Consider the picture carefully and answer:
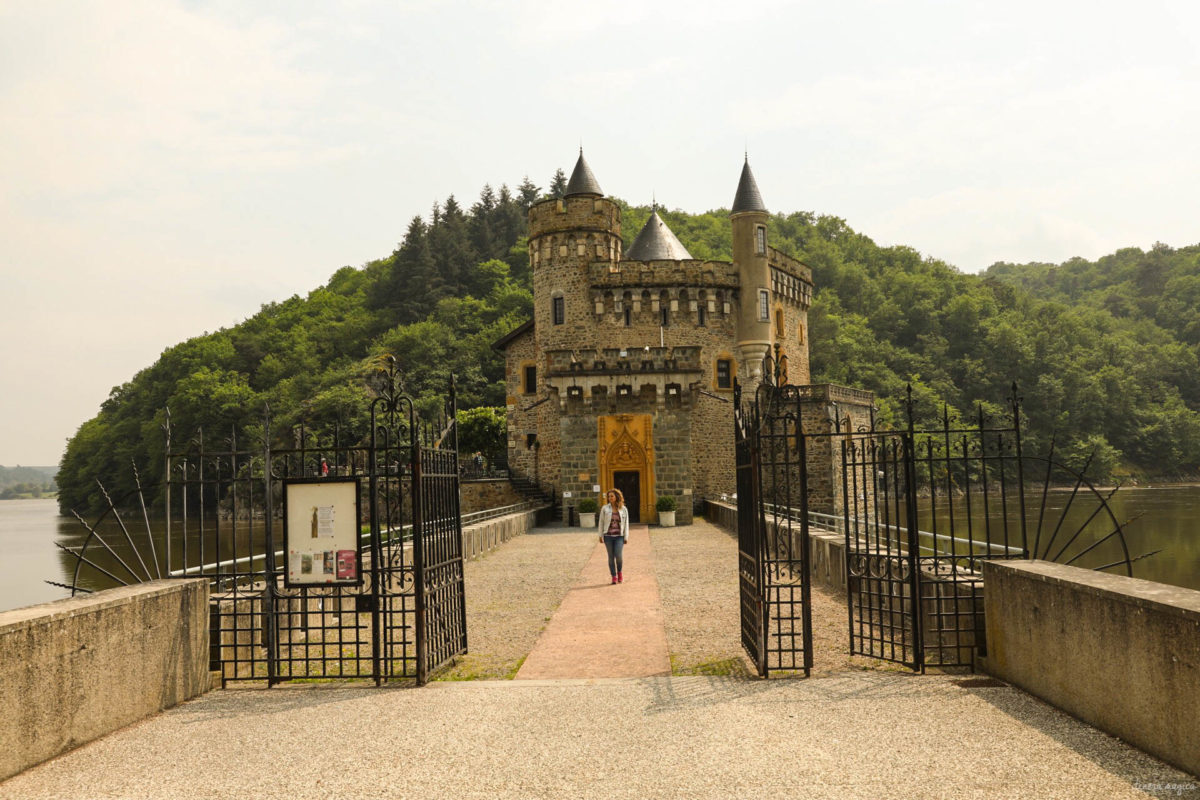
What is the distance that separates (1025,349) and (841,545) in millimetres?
72905

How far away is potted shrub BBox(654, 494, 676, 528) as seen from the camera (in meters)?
29.2

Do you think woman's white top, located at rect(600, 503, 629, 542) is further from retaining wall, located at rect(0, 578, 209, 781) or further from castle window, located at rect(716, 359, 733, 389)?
castle window, located at rect(716, 359, 733, 389)

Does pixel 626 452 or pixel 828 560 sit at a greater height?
pixel 626 452

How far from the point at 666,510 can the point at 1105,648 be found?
937 inches

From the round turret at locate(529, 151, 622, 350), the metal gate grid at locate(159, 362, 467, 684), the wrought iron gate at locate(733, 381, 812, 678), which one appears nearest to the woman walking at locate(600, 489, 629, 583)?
the wrought iron gate at locate(733, 381, 812, 678)

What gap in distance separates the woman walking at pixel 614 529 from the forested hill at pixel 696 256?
162ft

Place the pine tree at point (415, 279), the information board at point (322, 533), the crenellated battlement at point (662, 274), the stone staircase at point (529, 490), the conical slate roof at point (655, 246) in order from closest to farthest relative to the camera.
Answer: the information board at point (322, 533), the stone staircase at point (529, 490), the crenellated battlement at point (662, 274), the conical slate roof at point (655, 246), the pine tree at point (415, 279)

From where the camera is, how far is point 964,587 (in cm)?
788

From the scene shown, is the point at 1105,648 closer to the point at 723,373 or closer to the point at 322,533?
the point at 322,533

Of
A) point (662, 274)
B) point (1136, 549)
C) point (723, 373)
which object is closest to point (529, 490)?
point (723, 373)

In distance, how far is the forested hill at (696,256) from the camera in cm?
6812

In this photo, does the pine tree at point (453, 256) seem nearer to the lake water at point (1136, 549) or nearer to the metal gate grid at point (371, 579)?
the lake water at point (1136, 549)

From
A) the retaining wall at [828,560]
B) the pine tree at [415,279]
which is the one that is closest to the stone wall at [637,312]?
the retaining wall at [828,560]

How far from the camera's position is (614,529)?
14.1m
